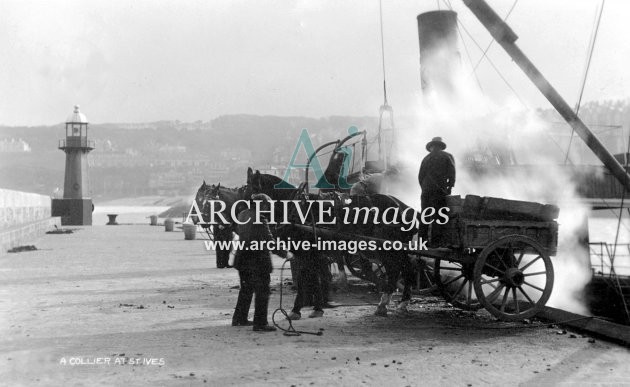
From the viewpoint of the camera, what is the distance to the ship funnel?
23.2 metres

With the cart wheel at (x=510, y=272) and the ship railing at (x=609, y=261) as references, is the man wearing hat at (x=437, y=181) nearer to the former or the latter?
the cart wheel at (x=510, y=272)

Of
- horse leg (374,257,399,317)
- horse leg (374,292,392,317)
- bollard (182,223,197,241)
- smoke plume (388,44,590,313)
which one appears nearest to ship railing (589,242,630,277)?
smoke plume (388,44,590,313)

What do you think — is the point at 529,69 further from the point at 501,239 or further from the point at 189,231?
the point at 189,231

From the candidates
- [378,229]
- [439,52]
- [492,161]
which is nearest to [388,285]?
[378,229]

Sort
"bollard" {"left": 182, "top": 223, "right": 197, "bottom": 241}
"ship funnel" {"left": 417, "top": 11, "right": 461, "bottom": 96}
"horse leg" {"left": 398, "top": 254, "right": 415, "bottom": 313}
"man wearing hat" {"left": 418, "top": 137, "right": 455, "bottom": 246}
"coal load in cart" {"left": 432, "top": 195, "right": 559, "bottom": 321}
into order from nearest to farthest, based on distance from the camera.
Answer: "coal load in cart" {"left": 432, "top": 195, "right": 559, "bottom": 321}
"man wearing hat" {"left": 418, "top": 137, "right": 455, "bottom": 246}
"horse leg" {"left": 398, "top": 254, "right": 415, "bottom": 313}
"ship funnel" {"left": 417, "top": 11, "right": 461, "bottom": 96}
"bollard" {"left": 182, "top": 223, "right": 197, "bottom": 241}

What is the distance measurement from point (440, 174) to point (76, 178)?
51.7 m

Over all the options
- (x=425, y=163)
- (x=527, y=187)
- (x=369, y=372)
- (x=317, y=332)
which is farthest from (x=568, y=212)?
(x=369, y=372)

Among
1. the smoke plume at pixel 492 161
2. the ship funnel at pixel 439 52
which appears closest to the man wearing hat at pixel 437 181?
the smoke plume at pixel 492 161

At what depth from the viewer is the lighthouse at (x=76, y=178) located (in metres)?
53.6

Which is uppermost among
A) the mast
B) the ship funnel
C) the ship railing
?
the ship funnel

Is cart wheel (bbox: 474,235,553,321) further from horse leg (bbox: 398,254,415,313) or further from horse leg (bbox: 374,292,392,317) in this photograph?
horse leg (bbox: 374,292,392,317)

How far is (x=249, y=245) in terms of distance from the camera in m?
8.44

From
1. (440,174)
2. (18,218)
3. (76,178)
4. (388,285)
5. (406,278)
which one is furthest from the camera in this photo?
(76,178)

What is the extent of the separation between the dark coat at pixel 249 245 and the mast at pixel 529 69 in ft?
16.0
